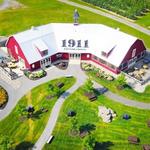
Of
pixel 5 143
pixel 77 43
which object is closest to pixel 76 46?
pixel 77 43

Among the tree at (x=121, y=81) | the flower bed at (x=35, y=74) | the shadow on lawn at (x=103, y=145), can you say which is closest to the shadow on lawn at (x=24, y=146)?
the shadow on lawn at (x=103, y=145)

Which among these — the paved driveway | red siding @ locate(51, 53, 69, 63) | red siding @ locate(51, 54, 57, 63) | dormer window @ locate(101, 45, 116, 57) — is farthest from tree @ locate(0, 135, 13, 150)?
dormer window @ locate(101, 45, 116, 57)

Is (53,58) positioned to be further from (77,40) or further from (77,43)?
(77,40)

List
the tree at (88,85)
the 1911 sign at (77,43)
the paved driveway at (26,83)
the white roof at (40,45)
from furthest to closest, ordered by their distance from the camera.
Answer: the 1911 sign at (77,43) → the white roof at (40,45) → the tree at (88,85) → the paved driveway at (26,83)

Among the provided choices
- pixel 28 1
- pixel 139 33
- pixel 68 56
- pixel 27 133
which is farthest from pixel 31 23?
pixel 27 133

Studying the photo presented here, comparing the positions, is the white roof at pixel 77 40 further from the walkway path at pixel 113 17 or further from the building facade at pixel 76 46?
the walkway path at pixel 113 17

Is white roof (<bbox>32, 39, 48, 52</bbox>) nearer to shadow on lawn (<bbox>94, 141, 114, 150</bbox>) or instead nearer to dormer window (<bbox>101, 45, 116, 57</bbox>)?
dormer window (<bbox>101, 45, 116, 57</bbox>)

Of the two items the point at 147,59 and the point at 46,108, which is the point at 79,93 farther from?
the point at 147,59
